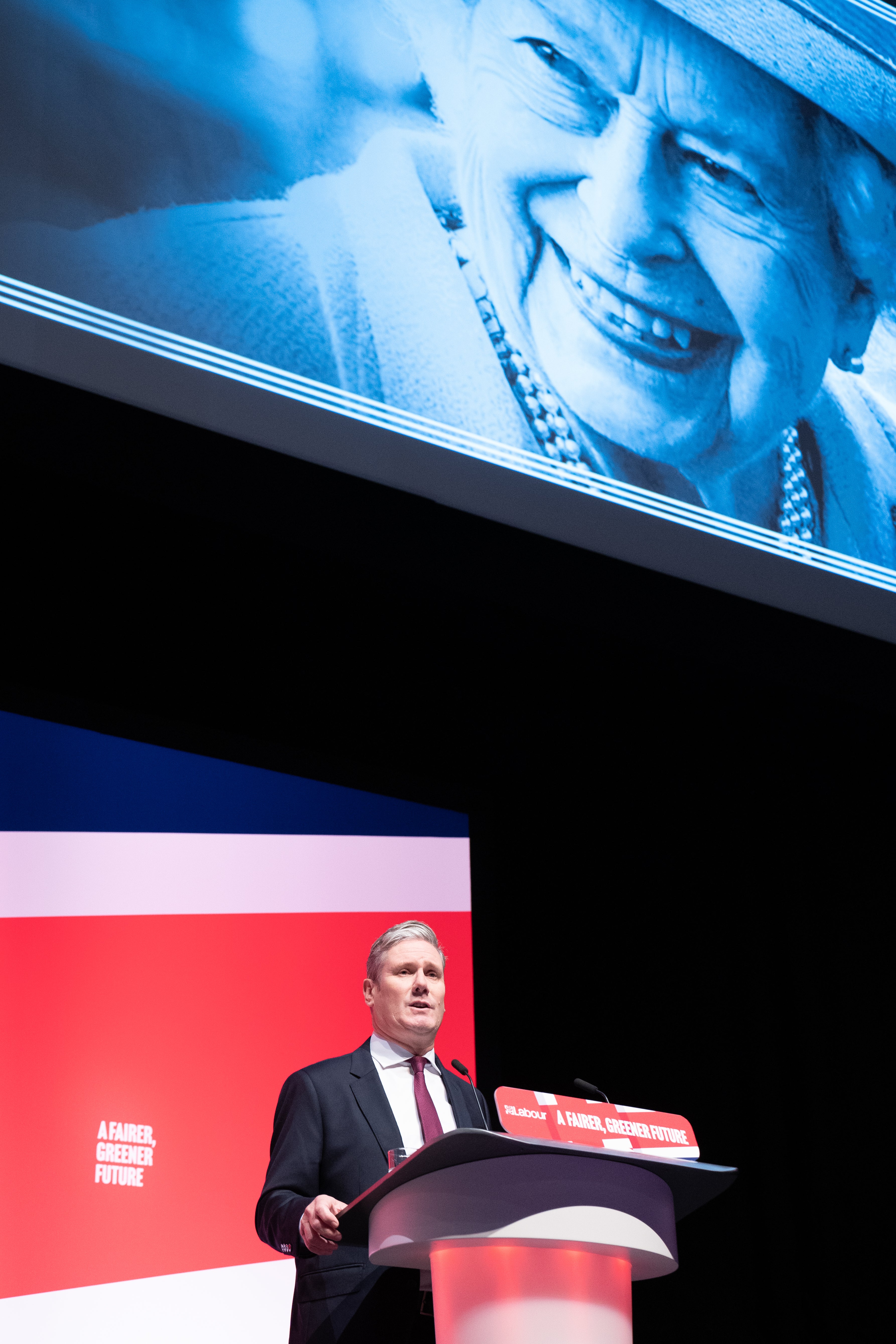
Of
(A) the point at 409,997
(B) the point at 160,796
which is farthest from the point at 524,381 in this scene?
(A) the point at 409,997

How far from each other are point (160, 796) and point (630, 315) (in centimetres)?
139

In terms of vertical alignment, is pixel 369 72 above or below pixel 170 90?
above

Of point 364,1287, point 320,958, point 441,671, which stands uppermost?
point 441,671

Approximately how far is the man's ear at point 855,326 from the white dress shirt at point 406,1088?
1.92 meters

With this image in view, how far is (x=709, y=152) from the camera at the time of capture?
307 cm

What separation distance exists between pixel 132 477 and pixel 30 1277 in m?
1.42

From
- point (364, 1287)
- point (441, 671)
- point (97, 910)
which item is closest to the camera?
point (364, 1287)

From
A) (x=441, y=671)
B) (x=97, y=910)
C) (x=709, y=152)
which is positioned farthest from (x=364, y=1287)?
(x=709, y=152)

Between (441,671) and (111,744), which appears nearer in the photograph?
(111,744)

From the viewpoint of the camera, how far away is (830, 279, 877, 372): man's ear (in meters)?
3.15

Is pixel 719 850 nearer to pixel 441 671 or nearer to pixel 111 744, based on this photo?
pixel 441 671

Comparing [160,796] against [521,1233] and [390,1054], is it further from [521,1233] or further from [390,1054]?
[521,1233]

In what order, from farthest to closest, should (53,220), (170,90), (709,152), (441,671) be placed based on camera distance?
(441,671), (709,152), (170,90), (53,220)

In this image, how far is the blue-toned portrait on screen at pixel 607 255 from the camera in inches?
92.2
